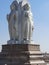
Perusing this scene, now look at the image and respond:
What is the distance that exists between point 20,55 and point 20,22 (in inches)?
67.5

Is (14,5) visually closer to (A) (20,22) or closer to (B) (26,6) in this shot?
(B) (26,6)

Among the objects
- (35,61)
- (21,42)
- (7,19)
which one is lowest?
(35,61)

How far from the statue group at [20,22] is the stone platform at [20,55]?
1.45 ft

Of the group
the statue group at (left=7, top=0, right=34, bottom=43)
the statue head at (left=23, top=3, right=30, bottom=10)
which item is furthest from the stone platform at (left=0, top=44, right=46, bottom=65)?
the statue head at (left=23, top=3, right=30, bottom=10)

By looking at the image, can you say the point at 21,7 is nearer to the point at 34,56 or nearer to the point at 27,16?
the point at 27,16

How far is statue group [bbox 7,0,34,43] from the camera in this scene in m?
14.7

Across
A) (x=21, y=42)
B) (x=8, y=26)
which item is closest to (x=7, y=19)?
(x=8, y=26)

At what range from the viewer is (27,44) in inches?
564

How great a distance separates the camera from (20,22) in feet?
48.5

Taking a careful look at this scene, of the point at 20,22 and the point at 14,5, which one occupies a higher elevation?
the point at 14,5

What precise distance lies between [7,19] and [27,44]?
177 centimetres

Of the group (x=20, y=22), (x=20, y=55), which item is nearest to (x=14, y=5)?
(x=20, y=22)

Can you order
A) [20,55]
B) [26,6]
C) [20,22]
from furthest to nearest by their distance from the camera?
[26,6] → [20,22] → [20,55]

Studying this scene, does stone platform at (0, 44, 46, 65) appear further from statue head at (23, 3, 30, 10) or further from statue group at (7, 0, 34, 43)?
statue head at (23, 3, 30, 10)
